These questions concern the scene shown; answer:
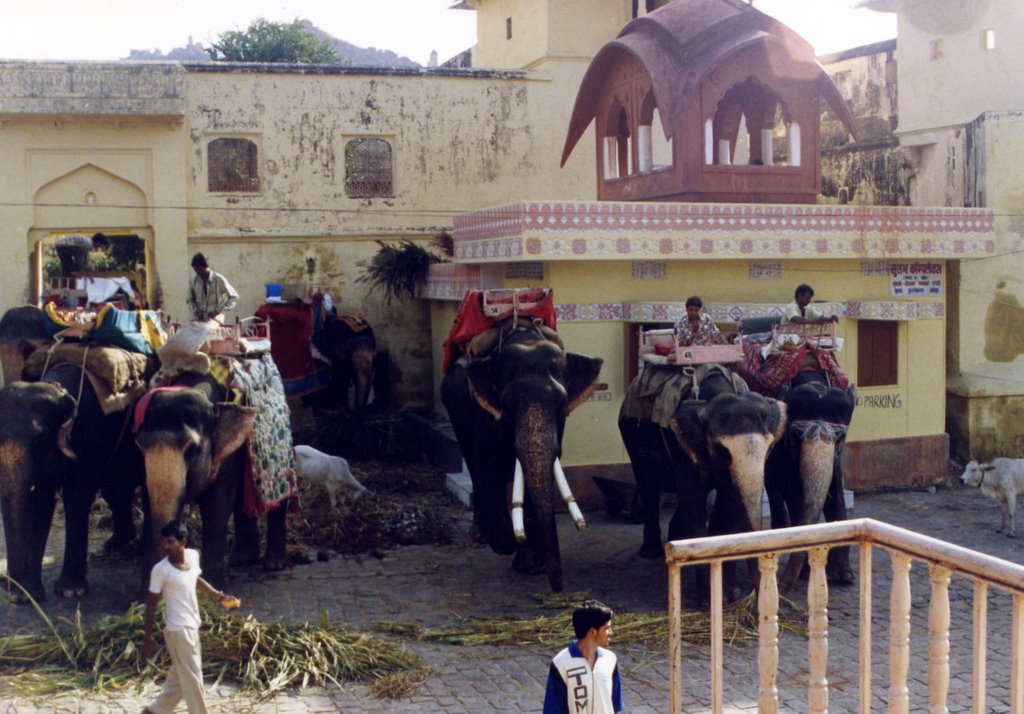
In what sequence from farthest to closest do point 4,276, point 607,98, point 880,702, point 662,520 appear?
Result: 1. point 4,276
2. point 607,98
3. point 662,520
4. point 880,702

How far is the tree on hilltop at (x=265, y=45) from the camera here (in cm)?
3350

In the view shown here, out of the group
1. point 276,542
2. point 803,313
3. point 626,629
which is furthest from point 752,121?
point 626,629

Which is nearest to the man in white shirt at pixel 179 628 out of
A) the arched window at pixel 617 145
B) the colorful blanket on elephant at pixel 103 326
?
the colorful blanket on elephant at pixel 103 326

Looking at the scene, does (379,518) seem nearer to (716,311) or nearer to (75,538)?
(75,538)

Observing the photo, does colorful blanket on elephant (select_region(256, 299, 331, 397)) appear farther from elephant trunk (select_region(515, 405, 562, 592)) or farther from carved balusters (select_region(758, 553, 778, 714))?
carved balusters (select_region(758, 553, 778, 714))

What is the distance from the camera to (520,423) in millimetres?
9320

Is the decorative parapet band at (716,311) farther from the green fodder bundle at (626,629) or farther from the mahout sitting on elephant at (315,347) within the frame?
the mahout sitting on elephant at (315,347)

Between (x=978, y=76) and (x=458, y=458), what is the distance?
8.68 metres

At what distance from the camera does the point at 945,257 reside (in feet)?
44.4

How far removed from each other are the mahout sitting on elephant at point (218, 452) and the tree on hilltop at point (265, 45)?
2479cm

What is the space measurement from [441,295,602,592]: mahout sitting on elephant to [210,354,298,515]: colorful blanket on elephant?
156cm

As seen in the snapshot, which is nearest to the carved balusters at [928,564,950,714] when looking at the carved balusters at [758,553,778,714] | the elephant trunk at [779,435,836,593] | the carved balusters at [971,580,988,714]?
the carved balusters at [971,580,988,714]

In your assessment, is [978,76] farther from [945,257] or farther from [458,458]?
[458,458]

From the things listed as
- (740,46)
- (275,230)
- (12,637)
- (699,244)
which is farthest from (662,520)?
(275,230)
